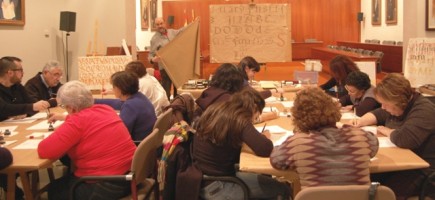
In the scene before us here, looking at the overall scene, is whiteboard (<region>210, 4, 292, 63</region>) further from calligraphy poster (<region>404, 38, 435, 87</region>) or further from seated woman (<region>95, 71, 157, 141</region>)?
seated woman (<region>95, 71, 157, 141</region>)

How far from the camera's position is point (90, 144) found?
275 cm

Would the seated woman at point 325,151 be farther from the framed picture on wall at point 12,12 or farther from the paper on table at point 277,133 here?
the framed picture on wall at point 12,12

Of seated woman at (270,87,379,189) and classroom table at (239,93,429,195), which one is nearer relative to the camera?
seated woman at (270,87,379,189)

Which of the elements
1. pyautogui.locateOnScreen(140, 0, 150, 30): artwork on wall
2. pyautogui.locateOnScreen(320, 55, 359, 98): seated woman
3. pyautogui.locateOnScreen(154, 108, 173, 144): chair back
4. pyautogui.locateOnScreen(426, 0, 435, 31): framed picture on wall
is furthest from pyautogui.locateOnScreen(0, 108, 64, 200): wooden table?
pyautogui.locateOnScreen(140, 0, 150, 30): artwork on wall

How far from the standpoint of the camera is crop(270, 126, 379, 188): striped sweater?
85.9 inches

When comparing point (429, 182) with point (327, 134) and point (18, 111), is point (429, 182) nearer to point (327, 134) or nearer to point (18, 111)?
point (327, 134)

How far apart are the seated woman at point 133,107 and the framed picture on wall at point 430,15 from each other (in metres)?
4.26

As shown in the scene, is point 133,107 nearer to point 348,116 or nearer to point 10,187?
point 10,187

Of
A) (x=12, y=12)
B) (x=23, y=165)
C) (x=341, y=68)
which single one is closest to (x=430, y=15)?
(x=341, y=68)

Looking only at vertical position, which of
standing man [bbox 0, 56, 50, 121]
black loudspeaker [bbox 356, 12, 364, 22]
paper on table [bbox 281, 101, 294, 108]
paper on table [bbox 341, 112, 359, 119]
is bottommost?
paper on table [bbox 341, 112, 359, 119]

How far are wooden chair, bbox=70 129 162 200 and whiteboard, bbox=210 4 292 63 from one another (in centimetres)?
401

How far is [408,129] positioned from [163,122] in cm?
172

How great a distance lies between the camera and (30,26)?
686 cm

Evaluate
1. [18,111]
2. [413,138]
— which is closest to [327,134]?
[413,138]
